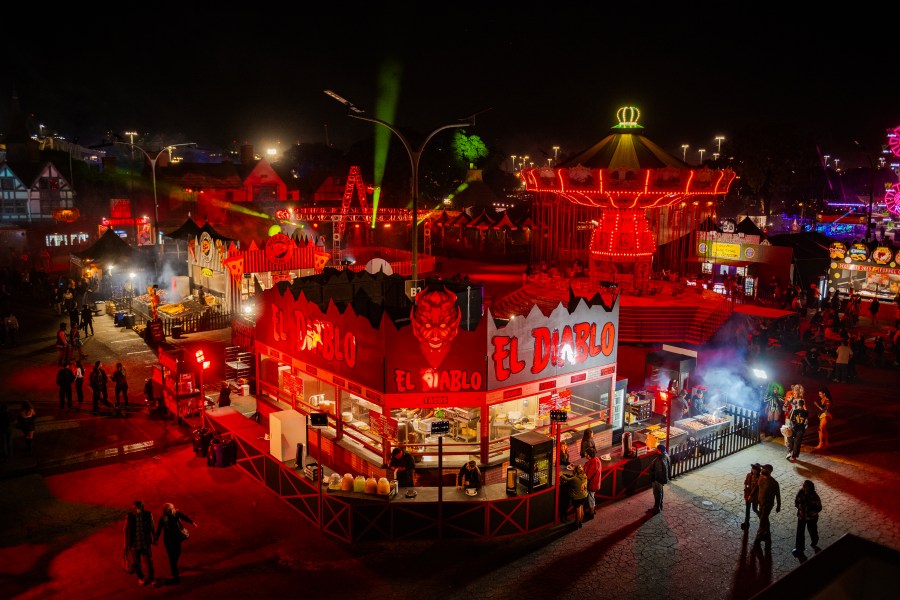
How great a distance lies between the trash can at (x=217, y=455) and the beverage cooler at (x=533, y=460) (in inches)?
288

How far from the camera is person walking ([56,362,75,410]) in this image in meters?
20.3

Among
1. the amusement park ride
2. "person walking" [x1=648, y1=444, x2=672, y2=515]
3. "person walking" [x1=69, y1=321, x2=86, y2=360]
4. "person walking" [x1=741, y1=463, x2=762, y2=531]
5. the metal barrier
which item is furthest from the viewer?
"person walking" [x1=69, y1=321, x2=86, y2=360]

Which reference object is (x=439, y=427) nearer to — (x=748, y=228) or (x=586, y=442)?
(x=586, y=442)

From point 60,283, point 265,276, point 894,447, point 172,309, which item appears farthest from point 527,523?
point 60,283

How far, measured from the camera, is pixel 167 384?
20.1 metres

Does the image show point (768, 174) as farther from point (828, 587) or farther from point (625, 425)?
point (828, 587)

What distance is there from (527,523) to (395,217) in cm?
3220

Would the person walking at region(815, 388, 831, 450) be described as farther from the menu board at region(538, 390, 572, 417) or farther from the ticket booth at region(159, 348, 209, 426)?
the ticket booth at region(159, 348, 209, 426)

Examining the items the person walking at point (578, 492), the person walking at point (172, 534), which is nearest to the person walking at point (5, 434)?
the person walking at point (172, 534)

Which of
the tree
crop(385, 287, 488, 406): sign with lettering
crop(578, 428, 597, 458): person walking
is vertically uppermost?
the tree

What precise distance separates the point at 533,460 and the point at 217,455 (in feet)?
26.2

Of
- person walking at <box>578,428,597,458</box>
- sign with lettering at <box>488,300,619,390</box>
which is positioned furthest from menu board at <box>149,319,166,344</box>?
person walking at <box>578,428,597,458</box>

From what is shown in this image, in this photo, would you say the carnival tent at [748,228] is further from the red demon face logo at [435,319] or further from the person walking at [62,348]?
the person walking at [62,348]

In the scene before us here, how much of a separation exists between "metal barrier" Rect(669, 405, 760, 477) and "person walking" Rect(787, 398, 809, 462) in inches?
51.6
